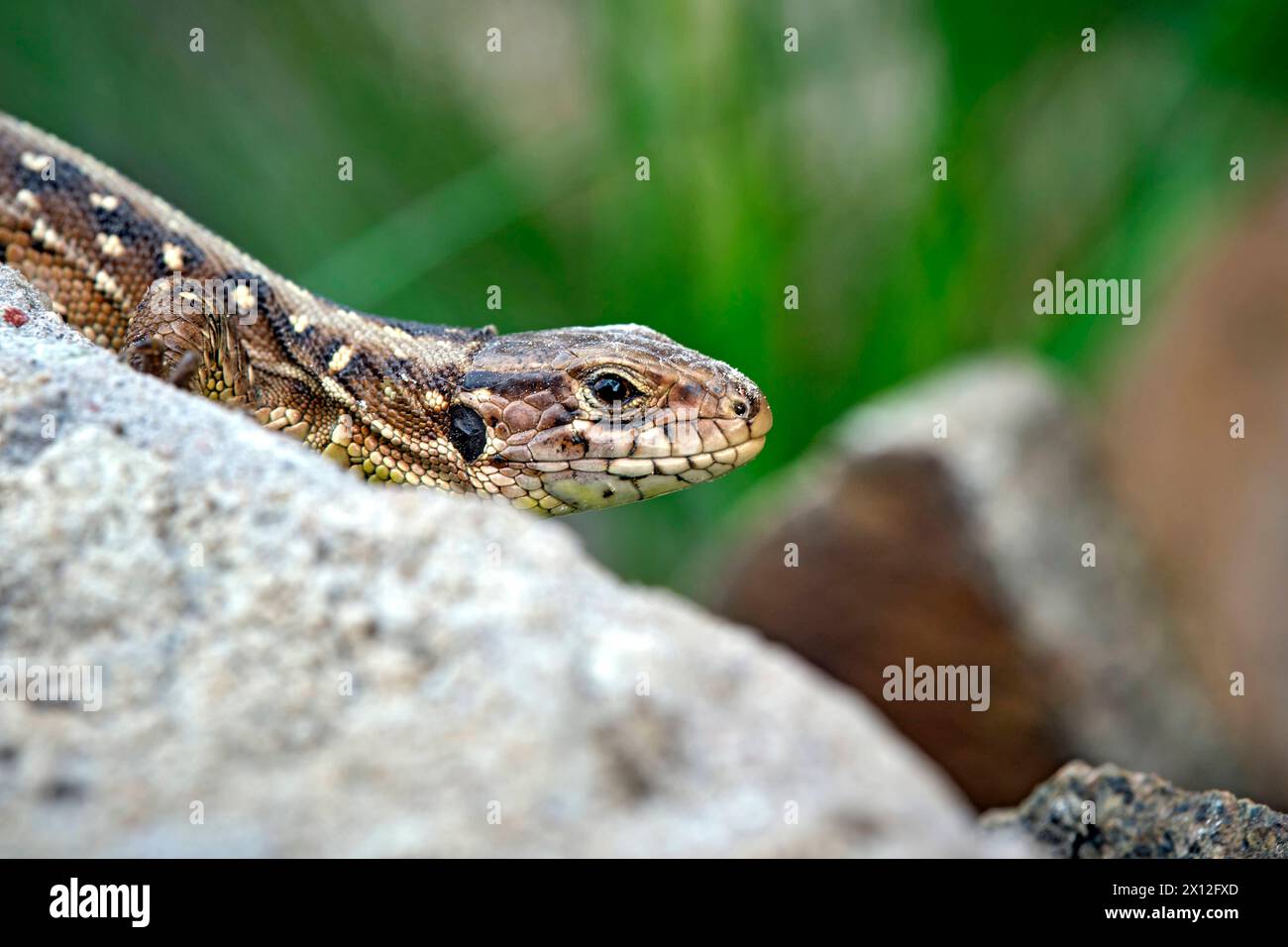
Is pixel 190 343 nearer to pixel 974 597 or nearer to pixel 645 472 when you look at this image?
pixel 645 472

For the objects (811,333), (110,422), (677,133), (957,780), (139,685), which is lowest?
(957,780)

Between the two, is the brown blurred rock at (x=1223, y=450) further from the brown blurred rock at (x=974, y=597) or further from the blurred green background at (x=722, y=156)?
the brown blurred rock at (x=974, y=597)

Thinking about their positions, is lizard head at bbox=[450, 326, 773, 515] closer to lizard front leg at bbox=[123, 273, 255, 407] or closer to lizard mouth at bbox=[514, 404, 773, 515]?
lizard mouth at bbox=[514, 404, 773, 515]

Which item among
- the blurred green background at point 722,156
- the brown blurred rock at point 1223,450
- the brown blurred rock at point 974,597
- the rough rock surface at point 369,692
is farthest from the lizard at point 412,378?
the brown blurred rock at point 1223,450

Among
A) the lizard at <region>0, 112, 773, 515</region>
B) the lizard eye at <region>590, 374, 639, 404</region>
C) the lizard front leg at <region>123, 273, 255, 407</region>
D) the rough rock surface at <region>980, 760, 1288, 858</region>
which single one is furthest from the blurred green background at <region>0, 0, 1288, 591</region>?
the rough rock surface at <region>980, 760, 1288, 858</region>

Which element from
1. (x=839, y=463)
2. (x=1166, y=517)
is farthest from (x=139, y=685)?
(x=1166, y=517)

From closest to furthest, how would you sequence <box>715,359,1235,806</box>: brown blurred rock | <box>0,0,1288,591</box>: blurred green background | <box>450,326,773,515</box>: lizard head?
<box>450,326,773,515</box>: lizard head < <box>715,359,1235,806</box>: brown blurred rock < <box>0,0,1288,591</box>: blurred green background
